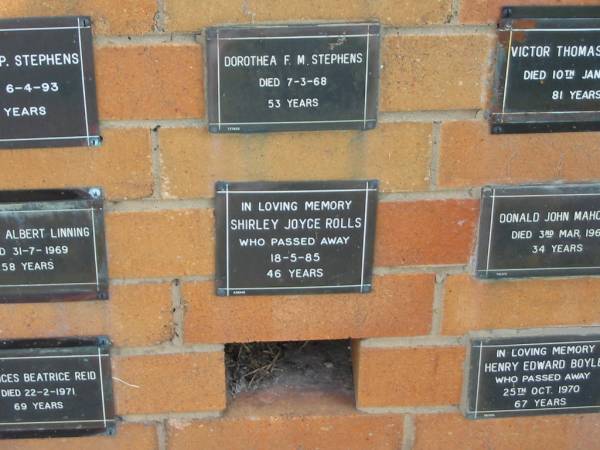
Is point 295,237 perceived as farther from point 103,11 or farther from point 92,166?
point 103,11

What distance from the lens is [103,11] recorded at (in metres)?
1.37

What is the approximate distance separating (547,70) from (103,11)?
37.0 inches

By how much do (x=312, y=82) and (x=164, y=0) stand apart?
0.34 meters

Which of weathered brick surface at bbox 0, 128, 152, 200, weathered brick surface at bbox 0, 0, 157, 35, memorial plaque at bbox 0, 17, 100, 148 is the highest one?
weathered brick surface at bbox 0, 0, 157, 35

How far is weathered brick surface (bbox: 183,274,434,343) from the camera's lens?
1575mm

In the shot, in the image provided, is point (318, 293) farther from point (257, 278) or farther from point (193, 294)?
point (193, 294)

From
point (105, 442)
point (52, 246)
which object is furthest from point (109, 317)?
point (105, 442)

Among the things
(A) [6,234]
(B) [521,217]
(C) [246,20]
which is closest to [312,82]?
(C) [246,20]

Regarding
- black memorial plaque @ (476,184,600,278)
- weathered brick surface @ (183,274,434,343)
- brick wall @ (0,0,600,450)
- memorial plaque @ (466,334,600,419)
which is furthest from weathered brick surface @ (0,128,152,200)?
memorial plaque @ (466,334,600,419)

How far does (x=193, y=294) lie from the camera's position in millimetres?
1555

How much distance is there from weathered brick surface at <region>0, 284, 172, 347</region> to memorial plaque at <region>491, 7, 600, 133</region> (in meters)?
0.87

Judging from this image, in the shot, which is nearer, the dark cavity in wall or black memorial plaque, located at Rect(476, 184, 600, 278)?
black memorial plaque, located at Rect(476, 184, 600, 278)

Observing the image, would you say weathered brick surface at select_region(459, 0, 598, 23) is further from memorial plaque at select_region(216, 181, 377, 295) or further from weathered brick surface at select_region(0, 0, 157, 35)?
weathered brick surface at select_region(0, 0, 157, 35)

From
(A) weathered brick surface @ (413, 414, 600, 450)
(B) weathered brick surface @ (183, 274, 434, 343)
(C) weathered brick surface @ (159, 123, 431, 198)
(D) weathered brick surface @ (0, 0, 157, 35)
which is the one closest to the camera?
(D) weathered brick surface @ (0, 0, 157, 35)
